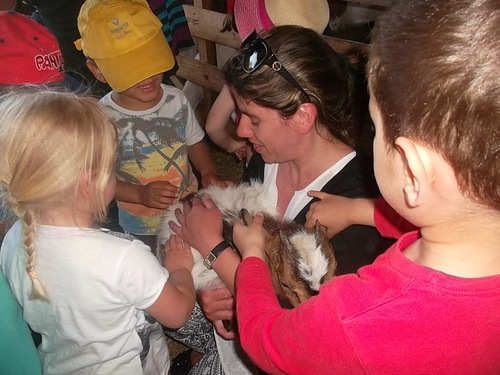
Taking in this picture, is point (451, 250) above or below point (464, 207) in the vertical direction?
below

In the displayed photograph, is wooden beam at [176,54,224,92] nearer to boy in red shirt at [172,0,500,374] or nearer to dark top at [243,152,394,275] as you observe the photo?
dark top at [243,152,394,275]

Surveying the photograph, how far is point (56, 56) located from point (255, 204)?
1452 millimetres

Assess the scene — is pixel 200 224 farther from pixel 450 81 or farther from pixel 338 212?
pixel 450 81

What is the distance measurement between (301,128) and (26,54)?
1578 millimetres

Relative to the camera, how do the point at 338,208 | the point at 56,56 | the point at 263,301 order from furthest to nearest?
the point at 56,56
the point at 338,208
the point at 263,301

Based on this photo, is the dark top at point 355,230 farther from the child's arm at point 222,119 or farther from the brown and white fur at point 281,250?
the child's arm at point 222,119

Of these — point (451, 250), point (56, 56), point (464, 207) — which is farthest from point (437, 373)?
point (56, 56)

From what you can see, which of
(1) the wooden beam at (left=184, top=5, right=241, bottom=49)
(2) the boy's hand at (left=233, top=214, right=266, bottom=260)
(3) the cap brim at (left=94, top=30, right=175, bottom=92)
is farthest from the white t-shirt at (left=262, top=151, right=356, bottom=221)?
(1) the wooden beam at (left=184, top=5, right=241, bottom=49)

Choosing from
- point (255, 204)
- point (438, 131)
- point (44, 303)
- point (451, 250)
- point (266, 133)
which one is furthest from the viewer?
point (255, 204)

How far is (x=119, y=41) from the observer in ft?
7.55

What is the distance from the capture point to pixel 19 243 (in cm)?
146

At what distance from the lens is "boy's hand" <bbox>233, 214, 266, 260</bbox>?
1495mm

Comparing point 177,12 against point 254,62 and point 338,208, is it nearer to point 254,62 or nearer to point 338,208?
point 254,62

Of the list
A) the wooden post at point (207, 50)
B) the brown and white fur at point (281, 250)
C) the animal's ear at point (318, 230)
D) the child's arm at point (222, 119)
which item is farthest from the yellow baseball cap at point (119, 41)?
the wooden post at point (207, 50)
